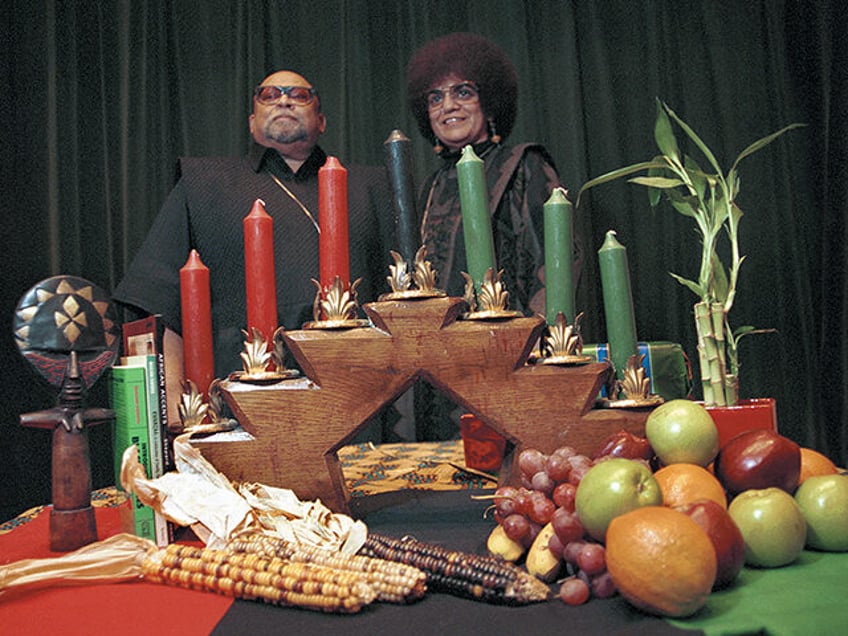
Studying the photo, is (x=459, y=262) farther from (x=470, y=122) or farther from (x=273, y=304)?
(x=273, y=304)

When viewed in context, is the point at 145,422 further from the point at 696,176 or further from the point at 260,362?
the point at 696,176

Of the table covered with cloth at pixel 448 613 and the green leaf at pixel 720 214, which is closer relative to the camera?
the table covered with cloth at pixel 448 613

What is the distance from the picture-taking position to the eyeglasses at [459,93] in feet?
5.80

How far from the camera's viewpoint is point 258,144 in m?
1.69

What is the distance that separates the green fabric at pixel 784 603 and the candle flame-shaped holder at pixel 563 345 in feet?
0.93

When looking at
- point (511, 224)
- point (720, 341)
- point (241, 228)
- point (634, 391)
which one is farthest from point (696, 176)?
point (241, 228)

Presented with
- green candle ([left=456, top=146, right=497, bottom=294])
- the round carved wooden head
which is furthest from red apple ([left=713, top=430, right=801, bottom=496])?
the round carved wooden head

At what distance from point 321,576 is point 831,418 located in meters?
1.98

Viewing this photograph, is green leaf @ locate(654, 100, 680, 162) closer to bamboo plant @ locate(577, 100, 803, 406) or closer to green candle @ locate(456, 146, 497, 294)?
bamboo plant @ locate(577, 100, 803, 406)

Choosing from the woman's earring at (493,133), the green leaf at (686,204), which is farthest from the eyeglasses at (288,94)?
the green leaf at (686,204)

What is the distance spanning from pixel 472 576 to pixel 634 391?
0.34 m

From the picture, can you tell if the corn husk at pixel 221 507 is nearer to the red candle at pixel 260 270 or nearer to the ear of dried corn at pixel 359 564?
the ear of dried corn at pixel 359 564

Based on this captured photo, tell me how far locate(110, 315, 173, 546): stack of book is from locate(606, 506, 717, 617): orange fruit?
1.53ft

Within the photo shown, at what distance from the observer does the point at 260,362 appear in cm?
79
